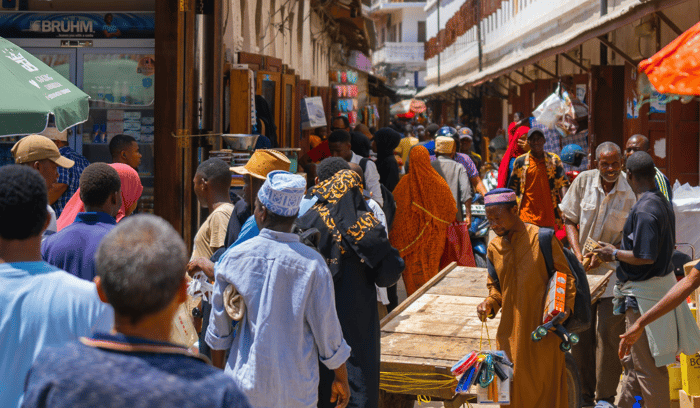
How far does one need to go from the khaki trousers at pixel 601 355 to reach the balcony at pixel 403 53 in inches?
→ 2258

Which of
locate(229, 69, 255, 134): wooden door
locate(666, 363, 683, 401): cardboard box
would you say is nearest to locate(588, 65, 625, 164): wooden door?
locate(229, 69, 255, 134): wooden door

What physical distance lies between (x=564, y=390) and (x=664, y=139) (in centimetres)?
778

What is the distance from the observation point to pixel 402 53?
63.4 meters

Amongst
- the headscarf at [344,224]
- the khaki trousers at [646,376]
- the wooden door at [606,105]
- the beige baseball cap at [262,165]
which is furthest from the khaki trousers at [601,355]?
the wooden door at [606,105]

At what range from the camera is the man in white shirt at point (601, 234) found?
619cm

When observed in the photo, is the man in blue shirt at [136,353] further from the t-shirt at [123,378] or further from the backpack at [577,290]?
the backpack at [577,290]

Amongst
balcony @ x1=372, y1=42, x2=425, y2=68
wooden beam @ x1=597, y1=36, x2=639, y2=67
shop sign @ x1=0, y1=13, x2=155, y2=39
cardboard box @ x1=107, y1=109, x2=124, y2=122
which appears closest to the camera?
shop sign @ x1=0, y1=13, x2=155, y2=39

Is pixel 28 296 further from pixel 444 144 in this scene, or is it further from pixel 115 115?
A: pixel 444 144

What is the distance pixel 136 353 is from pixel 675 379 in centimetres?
471

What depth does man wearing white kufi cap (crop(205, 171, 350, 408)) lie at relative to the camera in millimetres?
3449

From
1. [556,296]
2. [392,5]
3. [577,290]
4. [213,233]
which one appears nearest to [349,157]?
[213,233]

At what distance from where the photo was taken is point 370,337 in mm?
4395

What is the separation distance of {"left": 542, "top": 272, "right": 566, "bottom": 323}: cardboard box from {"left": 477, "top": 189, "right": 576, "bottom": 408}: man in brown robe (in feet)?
0.33

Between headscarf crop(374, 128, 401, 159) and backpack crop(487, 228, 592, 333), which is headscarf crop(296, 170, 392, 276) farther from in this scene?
headscarf crop(374, 128, 401, 159)
